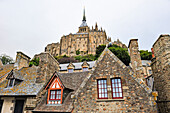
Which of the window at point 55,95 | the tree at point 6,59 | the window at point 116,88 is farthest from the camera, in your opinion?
the tree at point 6,59

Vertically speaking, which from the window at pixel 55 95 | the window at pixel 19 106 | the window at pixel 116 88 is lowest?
the window at pixel 19 106

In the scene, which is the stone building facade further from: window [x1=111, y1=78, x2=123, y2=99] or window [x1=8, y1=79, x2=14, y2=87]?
window [x1=8, y1=79, x2=14, y2=87]

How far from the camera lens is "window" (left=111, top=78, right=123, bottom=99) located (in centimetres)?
757

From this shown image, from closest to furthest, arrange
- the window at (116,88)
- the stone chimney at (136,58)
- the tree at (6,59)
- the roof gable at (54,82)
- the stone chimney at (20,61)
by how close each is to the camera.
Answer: the window at (116,88) → the stone chimney at (136,58) → the roof gable at (54,82) → the stone chimney at (20,61) → the tree at (6,59)

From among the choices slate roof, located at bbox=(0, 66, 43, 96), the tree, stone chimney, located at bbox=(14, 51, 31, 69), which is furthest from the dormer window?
the tree

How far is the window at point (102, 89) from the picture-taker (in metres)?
7.79

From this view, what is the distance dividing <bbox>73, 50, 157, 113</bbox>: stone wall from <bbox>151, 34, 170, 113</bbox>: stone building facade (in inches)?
82.2

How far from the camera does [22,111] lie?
9.85 m

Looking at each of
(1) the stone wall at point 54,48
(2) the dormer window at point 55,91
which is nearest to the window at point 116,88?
(2) the dormer window at point 55,91

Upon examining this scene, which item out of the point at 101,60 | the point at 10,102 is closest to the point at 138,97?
the point at 101,60

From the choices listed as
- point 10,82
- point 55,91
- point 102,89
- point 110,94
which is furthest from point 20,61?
point 110,94

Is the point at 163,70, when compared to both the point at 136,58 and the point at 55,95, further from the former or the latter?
the point at 55,95

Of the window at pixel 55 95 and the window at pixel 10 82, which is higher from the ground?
the window at pixel 10 82

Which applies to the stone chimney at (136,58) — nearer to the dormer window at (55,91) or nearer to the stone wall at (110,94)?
the stone wall at (110,94)
